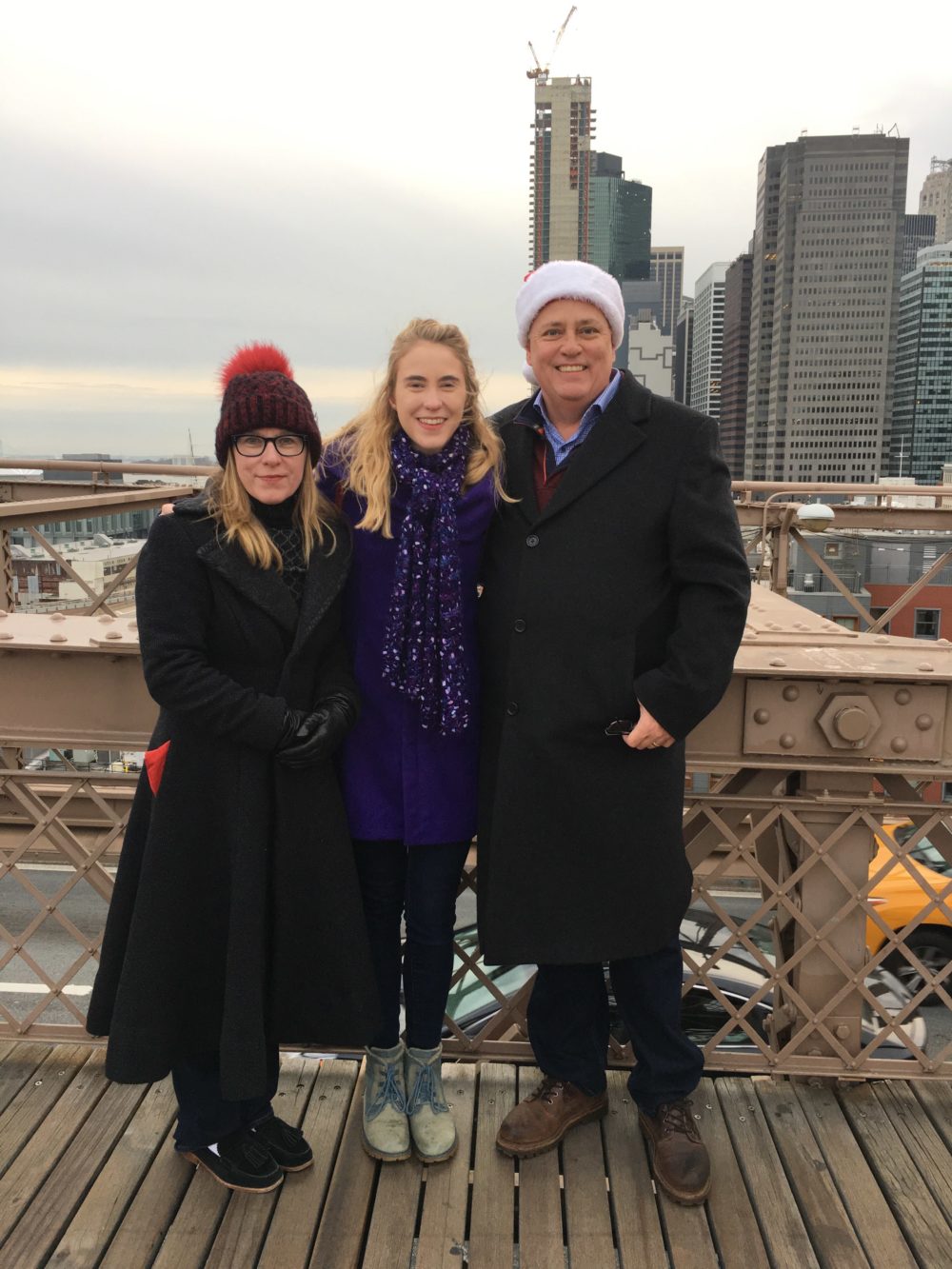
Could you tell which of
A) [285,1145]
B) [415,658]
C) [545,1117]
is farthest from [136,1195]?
[415,658]

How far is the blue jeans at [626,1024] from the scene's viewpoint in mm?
2295

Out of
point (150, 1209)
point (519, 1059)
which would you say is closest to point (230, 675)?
point (150, 1209)

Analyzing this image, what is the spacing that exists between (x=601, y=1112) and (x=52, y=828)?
1.66 metres

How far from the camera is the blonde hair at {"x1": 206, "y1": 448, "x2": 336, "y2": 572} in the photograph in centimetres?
203

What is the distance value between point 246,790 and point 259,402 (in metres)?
0.84

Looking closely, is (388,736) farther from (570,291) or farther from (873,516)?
(873,516)

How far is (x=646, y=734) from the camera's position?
2.06 m

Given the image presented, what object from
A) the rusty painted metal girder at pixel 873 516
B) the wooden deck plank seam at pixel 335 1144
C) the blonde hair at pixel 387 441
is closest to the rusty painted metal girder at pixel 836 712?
the blonde hair at pixel 387 441

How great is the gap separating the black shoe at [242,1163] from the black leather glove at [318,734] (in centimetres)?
94

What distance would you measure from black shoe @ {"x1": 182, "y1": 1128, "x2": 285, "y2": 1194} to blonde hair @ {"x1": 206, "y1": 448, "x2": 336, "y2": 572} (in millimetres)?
1364

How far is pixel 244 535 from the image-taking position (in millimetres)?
2020

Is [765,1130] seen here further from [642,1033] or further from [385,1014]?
[385,1014]

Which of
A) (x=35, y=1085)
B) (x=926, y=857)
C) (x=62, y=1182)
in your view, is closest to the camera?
(x=62, y=1182)

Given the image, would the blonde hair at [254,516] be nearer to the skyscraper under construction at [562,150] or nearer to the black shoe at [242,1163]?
the black shoe at [242,1163]
